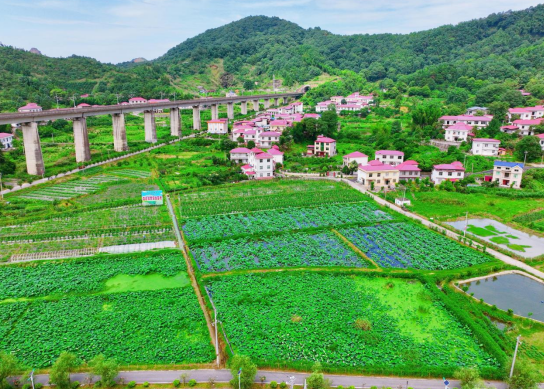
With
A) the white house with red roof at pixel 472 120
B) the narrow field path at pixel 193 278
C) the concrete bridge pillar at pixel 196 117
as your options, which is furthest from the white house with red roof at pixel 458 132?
the concrete bridge pillar at pixel 196 117

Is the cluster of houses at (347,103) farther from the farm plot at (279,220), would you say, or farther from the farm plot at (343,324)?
the farm plot at (343,324)

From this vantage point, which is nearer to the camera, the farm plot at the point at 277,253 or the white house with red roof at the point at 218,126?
the farm plot at the point at 277,253

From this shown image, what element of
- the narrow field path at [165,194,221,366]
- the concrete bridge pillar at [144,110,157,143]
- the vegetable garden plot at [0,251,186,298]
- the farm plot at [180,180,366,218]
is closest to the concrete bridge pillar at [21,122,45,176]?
the farm plot at [180,180,366,218]

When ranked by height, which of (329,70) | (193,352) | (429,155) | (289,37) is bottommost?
(193,352)

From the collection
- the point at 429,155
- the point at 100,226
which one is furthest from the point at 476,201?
the point at 100,226

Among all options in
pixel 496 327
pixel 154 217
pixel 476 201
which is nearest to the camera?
pixel 496 327

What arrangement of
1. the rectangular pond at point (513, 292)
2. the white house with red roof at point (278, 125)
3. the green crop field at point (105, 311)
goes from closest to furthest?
the green crop field at point (105, 311), the rectangular pond at point (513, 292), the white house with red roof at point (278, 125)

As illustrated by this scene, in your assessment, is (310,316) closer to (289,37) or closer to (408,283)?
(408,283)

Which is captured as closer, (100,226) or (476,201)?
(100,226)
